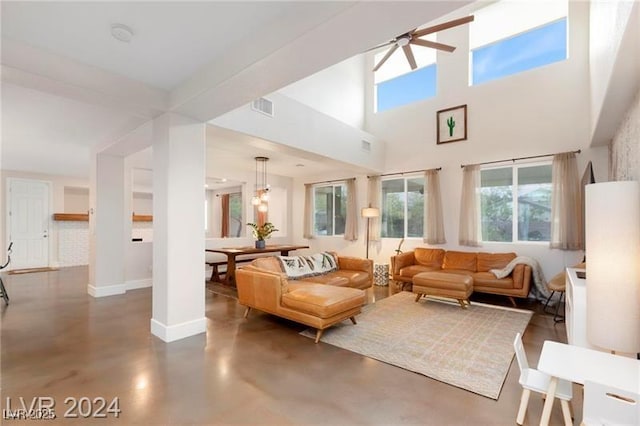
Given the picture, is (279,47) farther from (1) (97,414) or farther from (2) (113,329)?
(2) (113,329)

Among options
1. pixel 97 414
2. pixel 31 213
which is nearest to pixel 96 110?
pixel 97 414

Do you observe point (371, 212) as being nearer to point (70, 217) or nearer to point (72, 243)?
point (70, 217)

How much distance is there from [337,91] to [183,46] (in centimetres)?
480

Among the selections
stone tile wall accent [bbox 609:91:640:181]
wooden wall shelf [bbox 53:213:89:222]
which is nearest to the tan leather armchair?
stone tile wall accent [bbox 609:91:640:181]

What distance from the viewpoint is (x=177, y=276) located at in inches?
127

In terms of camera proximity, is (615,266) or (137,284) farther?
(137,284)

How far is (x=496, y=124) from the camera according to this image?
18.6 ft

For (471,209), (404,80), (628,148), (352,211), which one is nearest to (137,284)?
(352,211)

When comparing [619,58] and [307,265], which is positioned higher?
[619,58]

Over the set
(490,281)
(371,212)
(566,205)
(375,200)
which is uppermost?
(375,200)

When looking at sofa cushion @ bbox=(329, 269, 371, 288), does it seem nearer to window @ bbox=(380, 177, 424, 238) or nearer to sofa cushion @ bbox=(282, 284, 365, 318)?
sofa cushion @ bbox=(282, 284, 365, 318)

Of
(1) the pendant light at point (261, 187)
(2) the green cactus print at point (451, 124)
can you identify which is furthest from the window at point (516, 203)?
(1) the pendant light at point (261, 187)

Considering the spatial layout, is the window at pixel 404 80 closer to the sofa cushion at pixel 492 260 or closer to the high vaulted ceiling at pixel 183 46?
the sofa cushion at pixel 492 260

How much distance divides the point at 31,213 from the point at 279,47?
9.45 m
